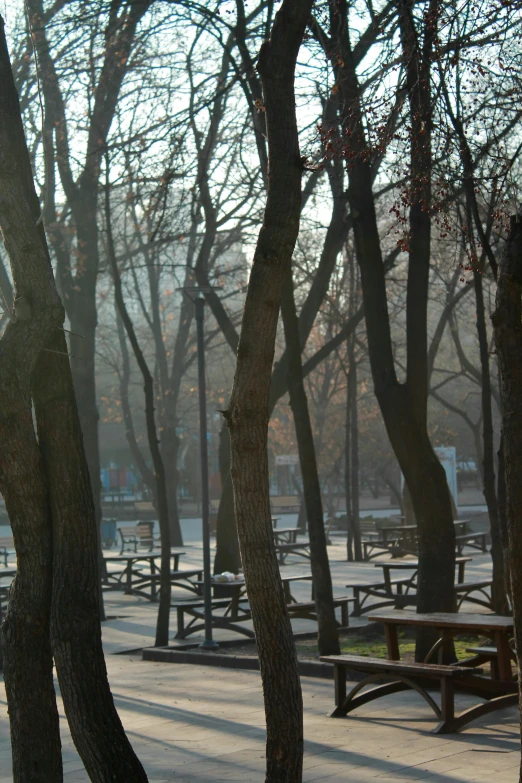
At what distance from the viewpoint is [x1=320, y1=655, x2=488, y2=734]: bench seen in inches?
286

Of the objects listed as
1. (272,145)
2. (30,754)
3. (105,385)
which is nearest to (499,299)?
(272,145)

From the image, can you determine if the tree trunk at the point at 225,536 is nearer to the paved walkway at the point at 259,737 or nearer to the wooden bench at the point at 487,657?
the paved walkway at the point at 259,737

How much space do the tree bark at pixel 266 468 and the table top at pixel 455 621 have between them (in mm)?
3326

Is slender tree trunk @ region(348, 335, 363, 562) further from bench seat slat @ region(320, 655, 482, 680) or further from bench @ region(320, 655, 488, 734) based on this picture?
bench seat slat @ region(320, 655, 482, 680)

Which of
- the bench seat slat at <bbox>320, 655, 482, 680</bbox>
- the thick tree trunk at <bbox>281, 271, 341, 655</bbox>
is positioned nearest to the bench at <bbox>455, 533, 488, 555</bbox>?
the thick tree trunk at <bbox>281, 271, 341, 655</bbox>

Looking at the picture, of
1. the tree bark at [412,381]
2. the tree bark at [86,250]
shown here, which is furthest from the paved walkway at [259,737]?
the tree bark at [86,250]

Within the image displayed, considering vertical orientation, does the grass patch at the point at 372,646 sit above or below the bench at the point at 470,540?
below

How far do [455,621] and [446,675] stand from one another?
36.4 inches

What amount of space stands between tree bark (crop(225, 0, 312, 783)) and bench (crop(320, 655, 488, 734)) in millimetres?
2803

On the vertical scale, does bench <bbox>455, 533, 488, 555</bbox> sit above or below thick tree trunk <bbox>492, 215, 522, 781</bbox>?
below

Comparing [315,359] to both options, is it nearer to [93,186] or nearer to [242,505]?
[93,186]

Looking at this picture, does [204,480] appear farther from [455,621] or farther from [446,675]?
[446,675]

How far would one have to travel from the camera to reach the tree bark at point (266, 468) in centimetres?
466

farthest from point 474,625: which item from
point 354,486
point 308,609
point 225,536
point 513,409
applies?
point 354,486
